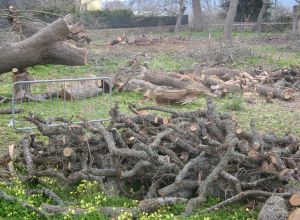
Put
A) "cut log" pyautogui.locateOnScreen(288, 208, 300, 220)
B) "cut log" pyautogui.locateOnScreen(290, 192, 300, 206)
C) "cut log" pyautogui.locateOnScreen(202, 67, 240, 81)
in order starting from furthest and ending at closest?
"cut log" pyautogui.locateOnScreen(202, 67, 240, 81), "cut log" pyautogui.locateOnScreen(290, 192, 300, 206), "cut log" pyautogui.locateOnScreen(288, 208, 300, 220)

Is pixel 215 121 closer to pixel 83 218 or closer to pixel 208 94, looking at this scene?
pixel 83 218

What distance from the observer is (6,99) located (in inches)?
430

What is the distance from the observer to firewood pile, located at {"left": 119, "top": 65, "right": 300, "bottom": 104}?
11266 mm

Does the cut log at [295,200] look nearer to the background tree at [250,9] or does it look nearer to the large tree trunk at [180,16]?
the large tree trunk at [180,16]

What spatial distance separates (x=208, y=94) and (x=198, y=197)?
7.04 m

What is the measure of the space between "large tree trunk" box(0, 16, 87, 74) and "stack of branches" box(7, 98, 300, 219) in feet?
7.18

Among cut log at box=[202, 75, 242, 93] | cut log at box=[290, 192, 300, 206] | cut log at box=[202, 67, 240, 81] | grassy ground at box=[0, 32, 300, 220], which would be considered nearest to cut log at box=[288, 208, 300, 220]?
cut log at box=[290, 192, 300, 206]

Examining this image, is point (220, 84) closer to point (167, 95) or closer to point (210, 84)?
point (210, 84)

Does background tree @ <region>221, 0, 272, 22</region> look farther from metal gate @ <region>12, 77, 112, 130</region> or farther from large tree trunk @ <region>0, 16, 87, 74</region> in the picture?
large tree trunk @ <region>0, 16, 87, 74</region>

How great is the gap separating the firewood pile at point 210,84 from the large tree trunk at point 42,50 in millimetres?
2989

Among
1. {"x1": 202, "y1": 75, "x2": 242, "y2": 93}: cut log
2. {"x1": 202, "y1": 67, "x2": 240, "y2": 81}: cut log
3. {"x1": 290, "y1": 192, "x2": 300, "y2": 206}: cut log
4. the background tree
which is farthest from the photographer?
the background tree

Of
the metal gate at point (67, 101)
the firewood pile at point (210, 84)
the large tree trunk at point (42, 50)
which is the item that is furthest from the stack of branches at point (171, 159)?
the firewood pile at point (210, 84)

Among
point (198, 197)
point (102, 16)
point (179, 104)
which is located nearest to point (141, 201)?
point (198, 197)

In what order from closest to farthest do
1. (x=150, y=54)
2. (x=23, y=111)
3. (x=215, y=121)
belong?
(x=215, y=121) → (x=23, y=111) → (x=150, y=54)
